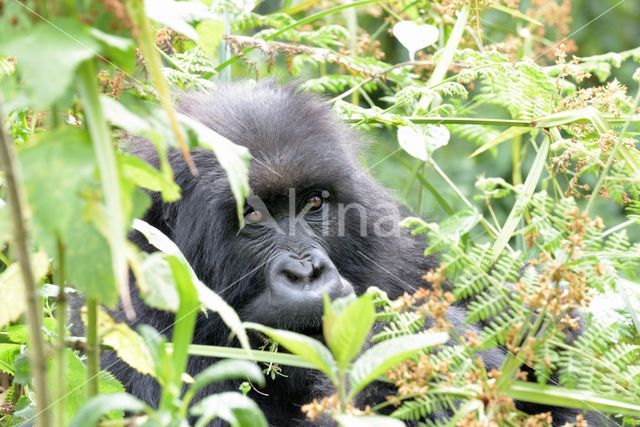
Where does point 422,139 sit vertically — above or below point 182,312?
below

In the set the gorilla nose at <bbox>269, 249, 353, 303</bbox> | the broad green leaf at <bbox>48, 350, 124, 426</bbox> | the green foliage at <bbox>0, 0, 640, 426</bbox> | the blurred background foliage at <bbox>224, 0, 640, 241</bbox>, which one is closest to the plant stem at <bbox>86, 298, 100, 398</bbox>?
the green foliage at <bbox>0, 0, 640, 426</bbox>

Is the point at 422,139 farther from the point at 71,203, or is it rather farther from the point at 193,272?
the point at 71,203

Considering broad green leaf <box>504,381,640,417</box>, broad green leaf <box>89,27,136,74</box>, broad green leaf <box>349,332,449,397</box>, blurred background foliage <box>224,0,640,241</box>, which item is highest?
broad green leaf <box>89,27,136,74</box>

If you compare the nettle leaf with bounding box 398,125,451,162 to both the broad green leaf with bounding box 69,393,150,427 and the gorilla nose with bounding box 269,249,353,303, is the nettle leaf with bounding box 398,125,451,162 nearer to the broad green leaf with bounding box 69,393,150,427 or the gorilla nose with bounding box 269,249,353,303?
the gorilla nose with bounding box 269,249,353,303

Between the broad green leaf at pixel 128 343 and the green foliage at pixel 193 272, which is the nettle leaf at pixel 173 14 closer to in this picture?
the green foliage at pixel 193 272

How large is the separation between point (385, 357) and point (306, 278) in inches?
48.1

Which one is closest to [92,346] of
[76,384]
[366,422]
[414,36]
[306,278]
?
[366,422]

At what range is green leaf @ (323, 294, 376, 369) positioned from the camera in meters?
1.25

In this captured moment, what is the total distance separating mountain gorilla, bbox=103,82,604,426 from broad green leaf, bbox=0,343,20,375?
583mm

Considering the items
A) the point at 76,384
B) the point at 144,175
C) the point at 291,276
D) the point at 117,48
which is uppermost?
the point at 117,48

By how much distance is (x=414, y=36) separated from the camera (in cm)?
277

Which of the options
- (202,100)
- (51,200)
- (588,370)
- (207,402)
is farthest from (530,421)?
(202,100)

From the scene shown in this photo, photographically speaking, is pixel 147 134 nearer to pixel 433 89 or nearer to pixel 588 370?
pixel 588 370

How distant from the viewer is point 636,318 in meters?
1.98
